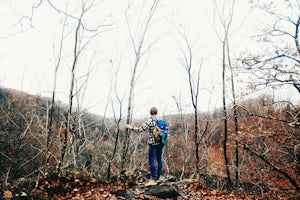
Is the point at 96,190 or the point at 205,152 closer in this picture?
the point at 96,190

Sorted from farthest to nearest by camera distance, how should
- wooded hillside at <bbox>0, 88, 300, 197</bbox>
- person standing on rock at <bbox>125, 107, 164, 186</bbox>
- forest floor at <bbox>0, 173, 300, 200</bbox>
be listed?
wooded hillside at <bbox>0, 88, 300, 197</bbox> → forest floor at <bbox>0, 173, 300, 200</bbox> → person standing on rock at <bbox>125, 107, 164, 186</bbox>

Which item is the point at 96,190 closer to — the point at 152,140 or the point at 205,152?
the point at 152,140

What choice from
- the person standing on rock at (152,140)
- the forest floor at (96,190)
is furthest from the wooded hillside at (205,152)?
the person standing on rock at (152,140)

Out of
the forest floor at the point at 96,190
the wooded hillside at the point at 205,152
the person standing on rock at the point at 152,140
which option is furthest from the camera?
the wooded hillside at the point at 205,152

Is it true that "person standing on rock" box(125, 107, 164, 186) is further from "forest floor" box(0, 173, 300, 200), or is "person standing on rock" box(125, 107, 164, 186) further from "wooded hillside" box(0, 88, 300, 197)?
"wooded hillside" box(0, 88, 300, 197)

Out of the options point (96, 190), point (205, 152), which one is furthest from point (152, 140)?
point (205, 152)

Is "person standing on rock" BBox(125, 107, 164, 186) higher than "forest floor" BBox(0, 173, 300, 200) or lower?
higher

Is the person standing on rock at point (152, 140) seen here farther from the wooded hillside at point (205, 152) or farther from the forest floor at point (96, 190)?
the wooded hillside at point (205, 152)

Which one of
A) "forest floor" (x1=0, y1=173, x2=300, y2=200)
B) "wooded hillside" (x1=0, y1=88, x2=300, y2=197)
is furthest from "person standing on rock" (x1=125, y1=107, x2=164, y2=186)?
"wooded hillside" (x1=0, y1=88, x2=300, y2=197)

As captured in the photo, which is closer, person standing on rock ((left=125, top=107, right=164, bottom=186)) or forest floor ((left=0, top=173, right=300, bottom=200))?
person standing on rock ((left=125, top=107, right=164, bottom=186))

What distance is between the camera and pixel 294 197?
934 cm

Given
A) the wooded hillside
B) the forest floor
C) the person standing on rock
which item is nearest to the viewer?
the person standing on rock

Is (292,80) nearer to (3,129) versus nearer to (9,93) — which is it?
(3,129)

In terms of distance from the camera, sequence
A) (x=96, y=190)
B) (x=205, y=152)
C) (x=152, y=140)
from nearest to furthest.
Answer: (x=152, y=140), (x=96, y=190), (x=205, y=152)
